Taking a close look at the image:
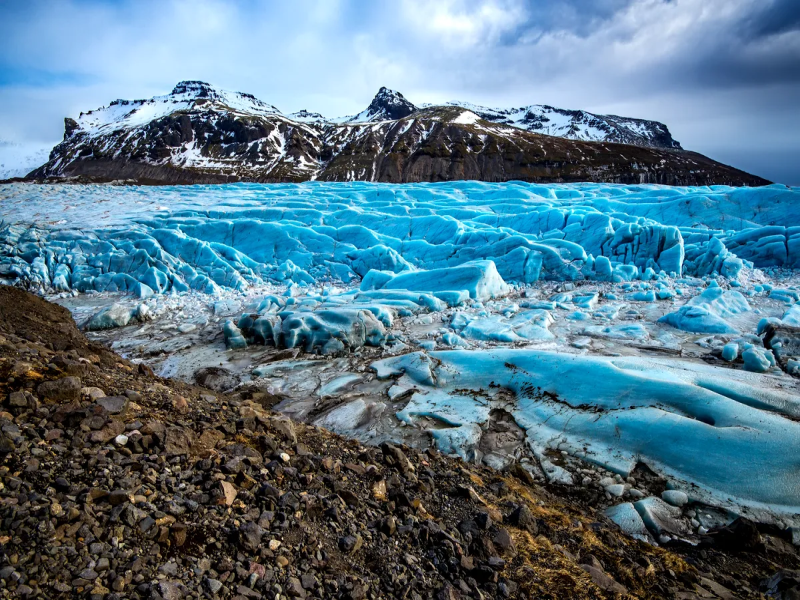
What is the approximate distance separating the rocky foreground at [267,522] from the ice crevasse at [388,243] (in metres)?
7.21

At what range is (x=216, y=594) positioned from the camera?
2008mm

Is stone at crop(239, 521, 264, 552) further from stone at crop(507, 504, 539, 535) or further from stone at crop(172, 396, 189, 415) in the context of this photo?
stone at crop(507, 504, 539, 535)

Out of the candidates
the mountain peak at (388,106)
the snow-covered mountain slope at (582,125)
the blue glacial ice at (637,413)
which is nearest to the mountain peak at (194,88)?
the mountain peak at (388,106)

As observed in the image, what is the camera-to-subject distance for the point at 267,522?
2.53 metres

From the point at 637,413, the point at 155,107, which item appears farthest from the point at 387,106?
the point at 637,413

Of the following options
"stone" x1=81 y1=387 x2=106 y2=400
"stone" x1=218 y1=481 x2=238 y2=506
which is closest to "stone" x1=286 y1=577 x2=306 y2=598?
"stone" x1=218 y1=481 x2=238 y2=506

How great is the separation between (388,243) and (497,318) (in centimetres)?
682

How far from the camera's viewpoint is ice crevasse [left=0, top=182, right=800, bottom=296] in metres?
11.7

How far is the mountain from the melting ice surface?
55.9 metres

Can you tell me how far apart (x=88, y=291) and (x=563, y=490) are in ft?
41.7

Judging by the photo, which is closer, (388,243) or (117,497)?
(117,497)

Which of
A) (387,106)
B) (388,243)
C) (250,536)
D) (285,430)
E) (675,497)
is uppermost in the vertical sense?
(387,106)

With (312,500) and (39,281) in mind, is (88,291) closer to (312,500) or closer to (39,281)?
(39,281)

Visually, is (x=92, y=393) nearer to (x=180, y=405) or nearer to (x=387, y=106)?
(x=180, y=405)
